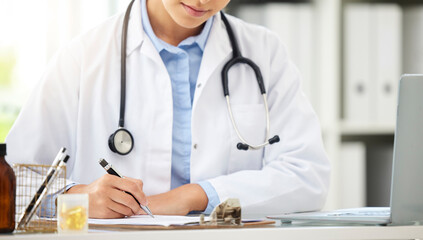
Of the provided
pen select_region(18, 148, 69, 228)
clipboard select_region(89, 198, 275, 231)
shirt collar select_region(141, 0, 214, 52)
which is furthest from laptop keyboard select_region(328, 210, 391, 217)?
shirt collar select_region(141, 0, 214, 52)

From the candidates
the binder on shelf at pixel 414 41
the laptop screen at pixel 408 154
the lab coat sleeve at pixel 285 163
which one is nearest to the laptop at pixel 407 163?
the laptop screen at pixel 408 154

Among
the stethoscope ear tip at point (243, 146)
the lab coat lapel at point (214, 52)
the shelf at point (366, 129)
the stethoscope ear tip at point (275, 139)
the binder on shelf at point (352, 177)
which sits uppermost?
the lab coat lapel at point (214, 52)

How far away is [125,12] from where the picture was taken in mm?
1789

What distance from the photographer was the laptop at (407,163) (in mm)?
1011

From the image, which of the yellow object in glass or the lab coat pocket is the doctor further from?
the yellow object in glass

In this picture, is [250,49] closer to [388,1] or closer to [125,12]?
[125,12]

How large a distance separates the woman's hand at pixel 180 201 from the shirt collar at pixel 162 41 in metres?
0.43

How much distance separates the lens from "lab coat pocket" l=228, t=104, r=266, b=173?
172 cm

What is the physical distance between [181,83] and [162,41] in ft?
0.43

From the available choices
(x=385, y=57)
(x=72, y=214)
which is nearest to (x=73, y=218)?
(x=72, y=214)

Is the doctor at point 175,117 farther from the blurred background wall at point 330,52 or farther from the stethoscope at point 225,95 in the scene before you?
the blurred background wall at point 330,52

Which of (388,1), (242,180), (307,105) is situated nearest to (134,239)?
(242,180)

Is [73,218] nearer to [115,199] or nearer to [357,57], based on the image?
[115,199]

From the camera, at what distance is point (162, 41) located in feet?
5.74
